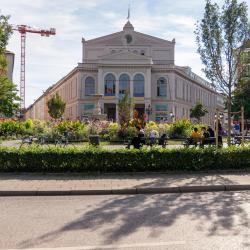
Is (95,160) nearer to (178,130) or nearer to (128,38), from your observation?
(178,130)

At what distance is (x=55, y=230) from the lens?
7.18m

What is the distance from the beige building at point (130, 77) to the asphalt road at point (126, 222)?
78.3 meters

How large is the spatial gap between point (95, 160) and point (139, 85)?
82550mm

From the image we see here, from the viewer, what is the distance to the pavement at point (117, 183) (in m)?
11.4

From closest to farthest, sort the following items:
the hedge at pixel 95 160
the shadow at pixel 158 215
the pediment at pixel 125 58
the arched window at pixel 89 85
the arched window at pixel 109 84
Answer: the shadow at pixel 158 215, the hedge at pixel 95 160, the pediment at pixel 125 58, the arched window at pixel 109 84, the arched window at pixel 89 85

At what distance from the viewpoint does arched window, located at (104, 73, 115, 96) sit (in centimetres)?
9531

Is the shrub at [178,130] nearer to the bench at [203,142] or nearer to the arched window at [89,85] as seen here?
the bench at [203,142]

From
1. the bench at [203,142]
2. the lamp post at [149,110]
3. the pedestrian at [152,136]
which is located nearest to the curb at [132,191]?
the bench at [203,142]

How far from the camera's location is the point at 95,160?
46.5 ft

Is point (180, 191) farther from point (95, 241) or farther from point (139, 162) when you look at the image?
point (95, 241)

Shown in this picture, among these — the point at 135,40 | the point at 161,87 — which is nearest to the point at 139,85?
the point at 161,87

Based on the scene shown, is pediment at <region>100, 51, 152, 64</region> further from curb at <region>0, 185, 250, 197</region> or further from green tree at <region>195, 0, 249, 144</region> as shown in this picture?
curb at <region>0, 185, 250, 197</region>

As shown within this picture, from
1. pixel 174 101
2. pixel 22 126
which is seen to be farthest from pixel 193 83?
pixel 22 126

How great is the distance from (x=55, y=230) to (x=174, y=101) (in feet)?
308
